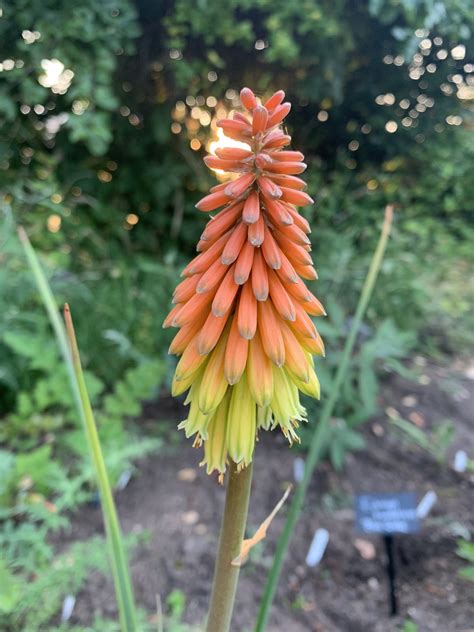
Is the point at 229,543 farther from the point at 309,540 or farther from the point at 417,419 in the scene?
the point at 417,419

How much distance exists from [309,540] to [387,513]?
55cm

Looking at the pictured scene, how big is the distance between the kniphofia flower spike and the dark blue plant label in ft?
3.88

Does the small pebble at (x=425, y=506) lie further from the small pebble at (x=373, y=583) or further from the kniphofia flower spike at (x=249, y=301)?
the kniphofia flower spike at (x=249, y=301)

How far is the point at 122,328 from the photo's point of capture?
9.61 ft

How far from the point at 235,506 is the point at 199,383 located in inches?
8.2

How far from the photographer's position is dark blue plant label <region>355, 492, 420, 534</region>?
5.78 feet

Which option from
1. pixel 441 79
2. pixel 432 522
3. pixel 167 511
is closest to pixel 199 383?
pixel 167 511

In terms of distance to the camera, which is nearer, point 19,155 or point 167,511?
point 167,511

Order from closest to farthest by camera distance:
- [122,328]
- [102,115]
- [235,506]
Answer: [235,506]
[102,115]
[122,328]

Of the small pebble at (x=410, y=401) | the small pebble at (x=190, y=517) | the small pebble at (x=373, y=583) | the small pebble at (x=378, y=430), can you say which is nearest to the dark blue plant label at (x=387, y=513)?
the small pebble at (x=373, y=583)

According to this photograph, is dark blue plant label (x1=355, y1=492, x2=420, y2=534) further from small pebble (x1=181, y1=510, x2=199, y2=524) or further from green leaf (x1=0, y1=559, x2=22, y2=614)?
green leaf (x1=0, y1=559, x2=22, y2=614)

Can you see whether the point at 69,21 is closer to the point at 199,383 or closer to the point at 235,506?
the point at 199,383

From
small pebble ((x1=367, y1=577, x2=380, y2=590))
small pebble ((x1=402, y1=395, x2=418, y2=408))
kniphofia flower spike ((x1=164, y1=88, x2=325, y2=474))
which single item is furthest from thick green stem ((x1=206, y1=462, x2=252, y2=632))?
small pebble ((x1=402, y1=395, x2=418, y2=408))

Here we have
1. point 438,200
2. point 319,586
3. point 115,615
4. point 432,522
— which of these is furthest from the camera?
point 438,200
